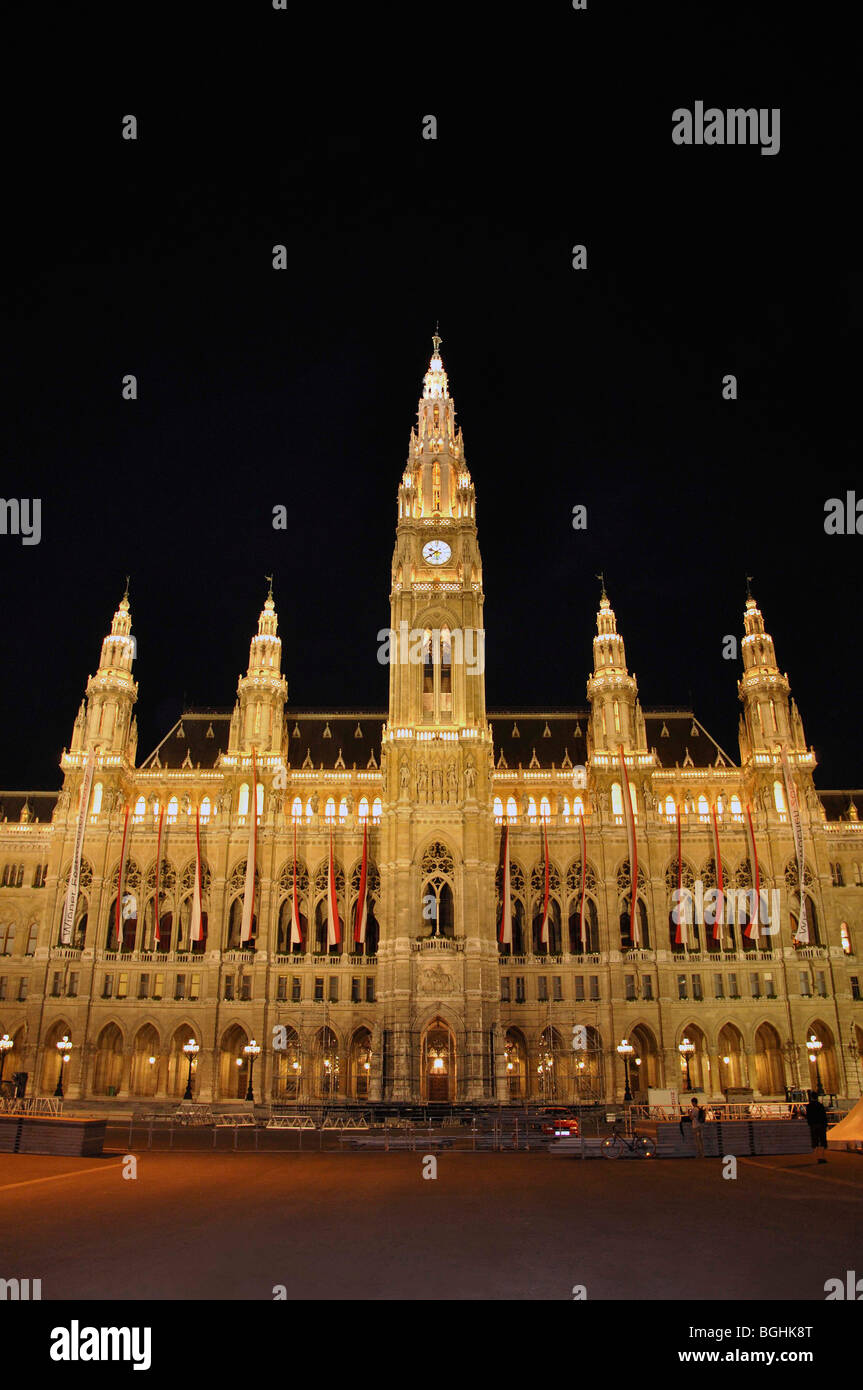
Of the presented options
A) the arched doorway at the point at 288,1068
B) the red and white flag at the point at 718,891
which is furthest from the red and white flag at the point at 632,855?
the arched doorway at the point at 288,1068

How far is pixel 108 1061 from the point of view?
234 ft

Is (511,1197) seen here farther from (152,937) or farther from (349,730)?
(349,730)

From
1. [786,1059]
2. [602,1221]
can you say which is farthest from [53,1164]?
[786,1059]

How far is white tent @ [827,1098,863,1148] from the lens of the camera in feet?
98.6

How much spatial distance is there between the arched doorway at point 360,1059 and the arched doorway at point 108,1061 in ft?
56.3

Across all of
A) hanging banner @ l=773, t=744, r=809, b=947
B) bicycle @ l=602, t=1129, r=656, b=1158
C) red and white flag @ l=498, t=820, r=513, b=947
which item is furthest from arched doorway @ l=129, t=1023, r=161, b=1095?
bicycle @ l=602, t=1129, r=656, b=1158

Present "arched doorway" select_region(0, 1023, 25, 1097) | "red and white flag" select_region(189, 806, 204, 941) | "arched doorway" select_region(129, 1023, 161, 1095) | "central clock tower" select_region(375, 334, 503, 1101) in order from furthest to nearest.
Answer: "arched doorway" select_region(0, 1023, 25, 1097) → "arched doorway" select_region(129, 1023, 161, 1095) → "red and white flag" select_region(189, 806, 204, 941) → "central clock tower" select_region(375, 334, 503, 1101)

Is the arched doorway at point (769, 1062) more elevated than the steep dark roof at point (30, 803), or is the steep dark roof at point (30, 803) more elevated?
the steep dark roof at point (30, 803)

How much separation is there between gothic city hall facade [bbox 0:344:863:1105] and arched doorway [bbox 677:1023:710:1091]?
0.74ft

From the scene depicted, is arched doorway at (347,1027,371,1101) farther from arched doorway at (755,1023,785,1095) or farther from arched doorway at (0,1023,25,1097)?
arched doorway at (755,1023,785,1095)

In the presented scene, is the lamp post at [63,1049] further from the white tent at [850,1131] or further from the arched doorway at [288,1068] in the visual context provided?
the white tent at [850,1131]

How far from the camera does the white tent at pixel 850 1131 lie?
3005 centimetres
